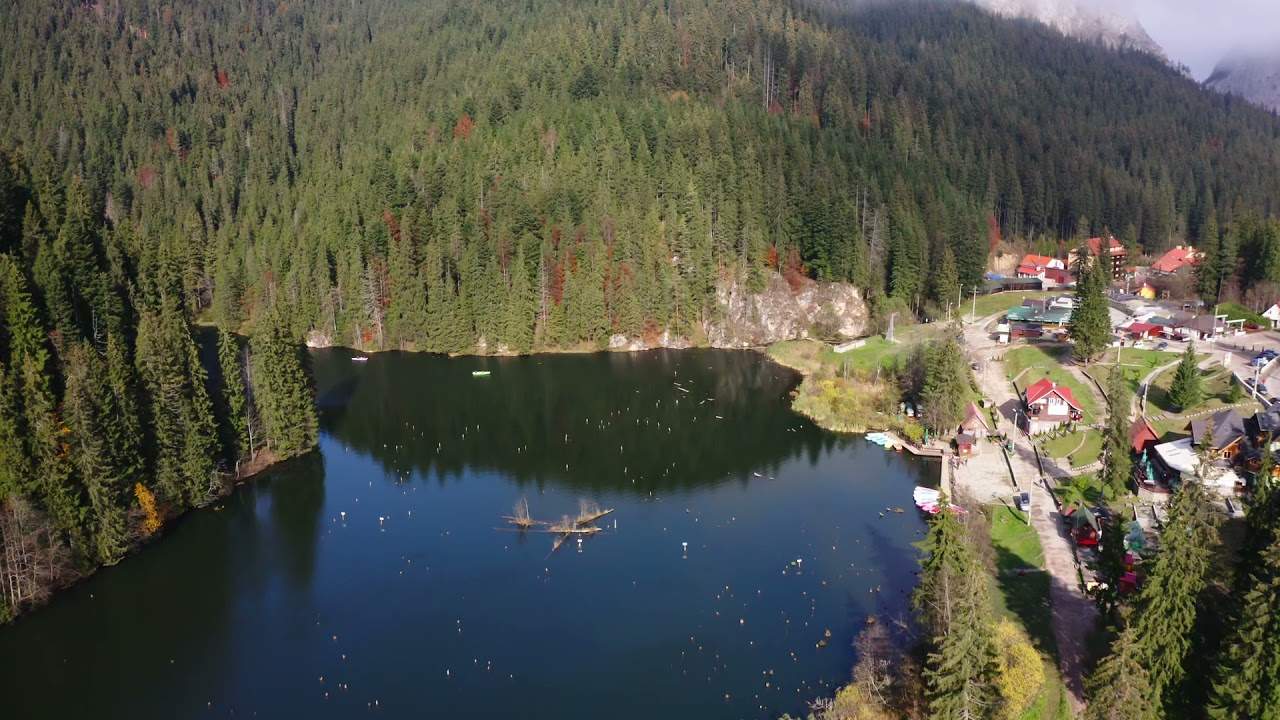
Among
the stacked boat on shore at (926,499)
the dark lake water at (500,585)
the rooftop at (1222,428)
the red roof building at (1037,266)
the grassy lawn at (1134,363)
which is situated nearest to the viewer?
the dark lake water at (500,585)

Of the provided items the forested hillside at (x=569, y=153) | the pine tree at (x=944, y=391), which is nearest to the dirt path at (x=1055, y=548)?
the pine tree at (x=944, y=391)

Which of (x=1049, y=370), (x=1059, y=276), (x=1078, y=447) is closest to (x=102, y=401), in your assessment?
(x=1078, y=447)

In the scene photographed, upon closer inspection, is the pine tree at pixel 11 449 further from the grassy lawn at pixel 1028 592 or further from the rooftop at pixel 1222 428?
the rooftop at pixel 1222 428

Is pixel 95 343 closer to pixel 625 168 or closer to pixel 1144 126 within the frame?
pixel 625 168

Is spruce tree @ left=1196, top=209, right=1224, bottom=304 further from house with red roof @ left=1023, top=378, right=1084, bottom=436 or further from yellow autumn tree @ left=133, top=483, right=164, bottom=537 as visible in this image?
yellow autumn tree @ left=133, top=483, right=164, bottom=537

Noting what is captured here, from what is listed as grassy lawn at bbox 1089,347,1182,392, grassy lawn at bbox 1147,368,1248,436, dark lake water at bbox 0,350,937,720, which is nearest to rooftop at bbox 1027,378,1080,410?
grassy lawn at bbox 1089,347,1182,392
